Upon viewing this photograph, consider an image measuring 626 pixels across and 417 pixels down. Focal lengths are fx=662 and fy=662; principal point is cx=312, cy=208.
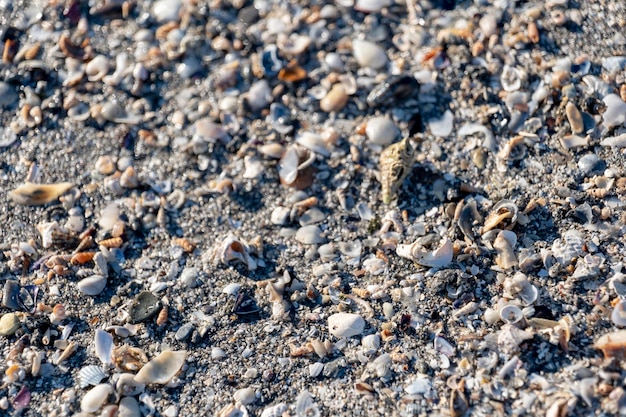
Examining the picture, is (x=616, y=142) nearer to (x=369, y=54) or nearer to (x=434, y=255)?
(x=434, y=255)

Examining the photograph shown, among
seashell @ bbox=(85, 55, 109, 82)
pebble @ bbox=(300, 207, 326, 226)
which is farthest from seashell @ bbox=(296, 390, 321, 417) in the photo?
seashell @ bbox=(85, 55, 109, 82)

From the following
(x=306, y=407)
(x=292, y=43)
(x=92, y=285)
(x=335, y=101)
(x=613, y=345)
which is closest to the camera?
(x=613, y=345)

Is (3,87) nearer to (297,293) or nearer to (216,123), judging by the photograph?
(216,123)

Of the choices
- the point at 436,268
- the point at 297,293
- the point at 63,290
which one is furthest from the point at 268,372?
the point at 63,290

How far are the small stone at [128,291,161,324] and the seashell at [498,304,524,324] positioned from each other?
137 centimetres

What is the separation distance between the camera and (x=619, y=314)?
2406 millimetres

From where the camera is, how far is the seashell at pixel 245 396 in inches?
96.6

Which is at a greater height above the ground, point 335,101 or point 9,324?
point 335,101

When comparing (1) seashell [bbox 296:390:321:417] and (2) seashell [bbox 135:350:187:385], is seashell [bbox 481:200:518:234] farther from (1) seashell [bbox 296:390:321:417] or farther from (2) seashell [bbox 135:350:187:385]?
(2) seashell [bbox 135:350:187:385]

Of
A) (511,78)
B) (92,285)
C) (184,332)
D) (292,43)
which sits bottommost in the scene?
(184,332)

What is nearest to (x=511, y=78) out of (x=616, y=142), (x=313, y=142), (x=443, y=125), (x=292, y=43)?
(x=443, y=125)

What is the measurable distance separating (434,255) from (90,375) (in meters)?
1.43

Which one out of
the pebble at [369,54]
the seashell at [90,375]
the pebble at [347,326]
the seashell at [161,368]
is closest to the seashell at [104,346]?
the seashell at [90,375]

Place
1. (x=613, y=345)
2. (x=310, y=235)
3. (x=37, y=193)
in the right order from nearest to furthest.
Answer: (x=613, y=345)
(x=310, y=235)
(x=37, y=193)
